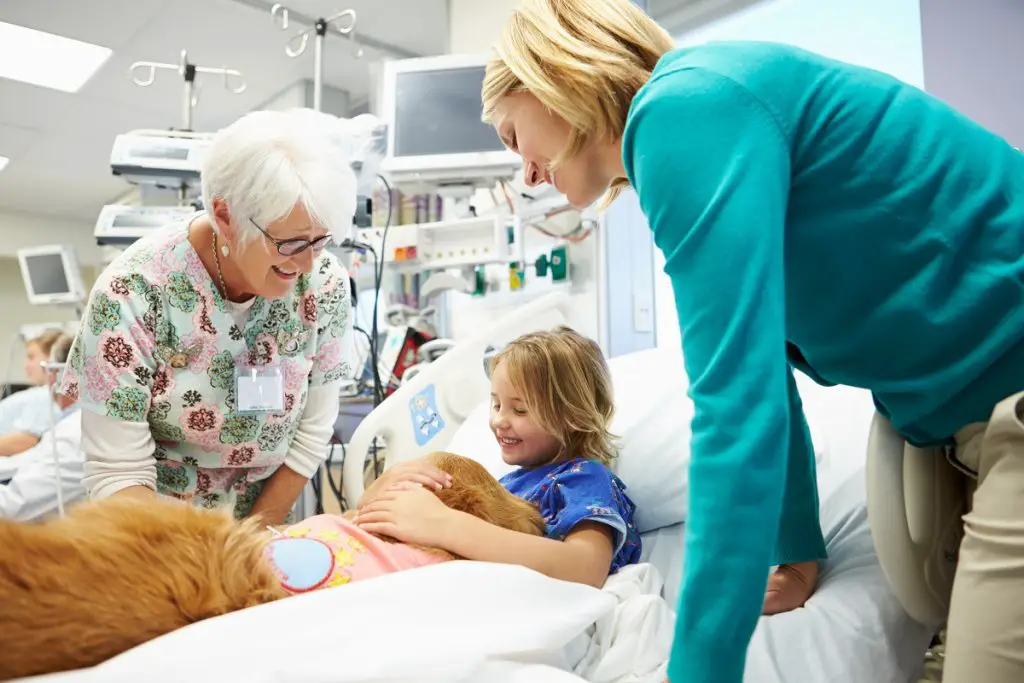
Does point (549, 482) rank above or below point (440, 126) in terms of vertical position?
below

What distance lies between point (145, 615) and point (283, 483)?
3.32 feet

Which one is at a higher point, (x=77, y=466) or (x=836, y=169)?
(x=836, y=169)

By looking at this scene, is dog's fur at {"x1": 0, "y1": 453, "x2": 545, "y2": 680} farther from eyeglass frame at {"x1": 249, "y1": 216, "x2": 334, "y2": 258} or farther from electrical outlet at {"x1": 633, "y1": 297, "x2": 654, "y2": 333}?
electrical outlet at {"x1": 633, "y1": 297, "x2": 654, "y2": 333}

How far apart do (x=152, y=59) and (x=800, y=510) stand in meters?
4.03

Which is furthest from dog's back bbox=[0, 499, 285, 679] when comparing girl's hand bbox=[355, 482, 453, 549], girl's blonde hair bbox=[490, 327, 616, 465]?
girl's blonde hair bbox=[490, 327, 616, 465]

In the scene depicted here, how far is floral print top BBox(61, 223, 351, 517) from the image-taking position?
1.43 meters

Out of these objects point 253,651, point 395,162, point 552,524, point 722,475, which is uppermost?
point 395,162

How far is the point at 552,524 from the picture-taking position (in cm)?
131

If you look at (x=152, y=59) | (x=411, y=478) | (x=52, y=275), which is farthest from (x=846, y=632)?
(x=52, y=275)

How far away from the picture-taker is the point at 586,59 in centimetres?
92

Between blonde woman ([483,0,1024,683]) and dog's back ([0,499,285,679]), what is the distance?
0.48 metres

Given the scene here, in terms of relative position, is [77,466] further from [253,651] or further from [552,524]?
[253,651]

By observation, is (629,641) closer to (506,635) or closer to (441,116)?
(506,635)

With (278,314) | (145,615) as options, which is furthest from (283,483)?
(145,615)
